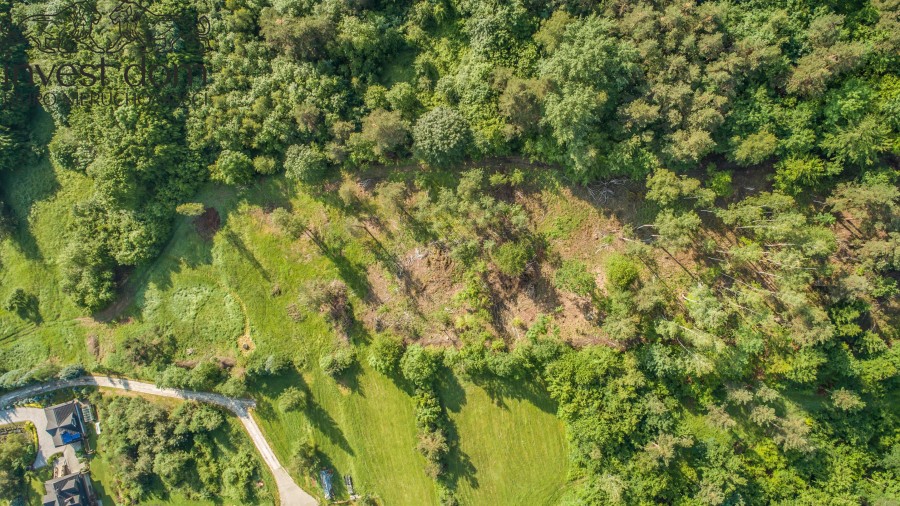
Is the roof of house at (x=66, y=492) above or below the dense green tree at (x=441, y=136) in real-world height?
below

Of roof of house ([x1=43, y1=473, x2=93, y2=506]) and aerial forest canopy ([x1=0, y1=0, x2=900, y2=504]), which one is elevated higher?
aerial forest canopy ([x1=0, y1=0, x2=900, y2=504])

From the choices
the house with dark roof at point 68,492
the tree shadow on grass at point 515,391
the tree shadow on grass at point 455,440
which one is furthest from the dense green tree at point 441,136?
the house with dark roof at point 68,492

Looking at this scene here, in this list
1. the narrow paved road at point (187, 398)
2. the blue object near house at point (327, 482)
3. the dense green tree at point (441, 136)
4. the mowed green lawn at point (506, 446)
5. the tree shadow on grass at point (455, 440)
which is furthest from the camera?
the narrow paved road at point (187, 398)

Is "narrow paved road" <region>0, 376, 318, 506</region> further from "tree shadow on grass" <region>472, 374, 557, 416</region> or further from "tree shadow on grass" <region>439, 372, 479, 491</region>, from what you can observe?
"tree shadow on grass" <region>472, 374, 557, 416</region>

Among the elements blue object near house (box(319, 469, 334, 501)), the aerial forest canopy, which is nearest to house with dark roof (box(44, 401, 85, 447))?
the aerial forest canopy

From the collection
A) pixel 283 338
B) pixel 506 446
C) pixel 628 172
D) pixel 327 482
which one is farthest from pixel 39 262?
pixel 628 172

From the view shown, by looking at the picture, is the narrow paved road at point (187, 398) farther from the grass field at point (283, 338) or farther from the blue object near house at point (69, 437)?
the blue object near house at point (69, 437)
